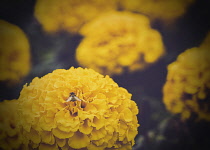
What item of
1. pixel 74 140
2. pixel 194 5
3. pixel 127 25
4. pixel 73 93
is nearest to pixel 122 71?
pixel 127 25

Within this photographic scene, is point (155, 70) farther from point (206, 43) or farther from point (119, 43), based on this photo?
point (206, 43)

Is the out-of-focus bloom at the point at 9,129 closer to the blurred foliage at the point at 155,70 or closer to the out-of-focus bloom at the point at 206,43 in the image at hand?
the blurred foliage at the point at 155,70

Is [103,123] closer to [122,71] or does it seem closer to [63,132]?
[63,132]

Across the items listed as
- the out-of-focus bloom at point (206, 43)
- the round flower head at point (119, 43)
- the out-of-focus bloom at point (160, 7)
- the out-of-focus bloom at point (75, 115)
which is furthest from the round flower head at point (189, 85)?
the out-of-focus bloom at point (75, 115)

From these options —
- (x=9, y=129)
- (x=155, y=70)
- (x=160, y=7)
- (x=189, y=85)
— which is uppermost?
(x=160, y=7)

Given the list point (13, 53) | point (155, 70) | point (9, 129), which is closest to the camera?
point (9, 129)

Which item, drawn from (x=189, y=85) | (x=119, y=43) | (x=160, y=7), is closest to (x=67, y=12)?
(x=119, y=43)
